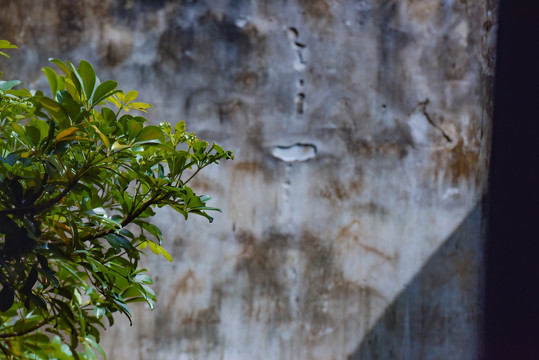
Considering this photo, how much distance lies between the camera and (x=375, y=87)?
2.21 m

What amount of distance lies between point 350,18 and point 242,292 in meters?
1.18

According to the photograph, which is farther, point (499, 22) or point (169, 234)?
point (499, 22)

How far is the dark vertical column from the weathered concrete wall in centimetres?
8

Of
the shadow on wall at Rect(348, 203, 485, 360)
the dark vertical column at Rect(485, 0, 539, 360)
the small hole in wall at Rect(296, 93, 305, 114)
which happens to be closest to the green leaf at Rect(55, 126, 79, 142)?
the small hole in wall at Rect(296, 93, 305, 114)

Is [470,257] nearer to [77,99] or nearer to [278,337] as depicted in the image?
[278,337]

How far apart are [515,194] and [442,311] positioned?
0.60m

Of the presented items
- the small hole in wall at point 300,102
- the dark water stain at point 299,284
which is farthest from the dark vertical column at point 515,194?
the small hole in wall at point 300,102

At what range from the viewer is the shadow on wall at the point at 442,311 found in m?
2.17

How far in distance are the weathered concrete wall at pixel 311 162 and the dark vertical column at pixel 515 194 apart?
0.27 ft

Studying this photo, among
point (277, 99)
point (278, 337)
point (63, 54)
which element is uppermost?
point (63, 54)

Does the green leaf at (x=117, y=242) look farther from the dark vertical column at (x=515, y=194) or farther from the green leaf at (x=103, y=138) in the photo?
the dark vertical column at (x=515, y=194)

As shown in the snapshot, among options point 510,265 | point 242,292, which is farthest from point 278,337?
point 510,265

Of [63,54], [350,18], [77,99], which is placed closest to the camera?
[77,99]

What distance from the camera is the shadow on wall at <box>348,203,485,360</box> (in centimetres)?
217
